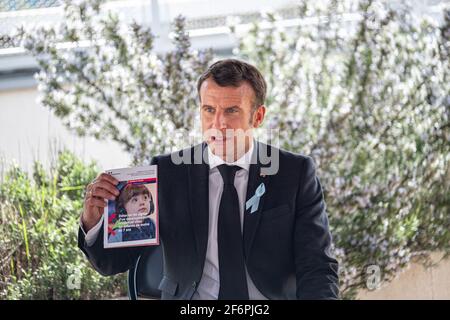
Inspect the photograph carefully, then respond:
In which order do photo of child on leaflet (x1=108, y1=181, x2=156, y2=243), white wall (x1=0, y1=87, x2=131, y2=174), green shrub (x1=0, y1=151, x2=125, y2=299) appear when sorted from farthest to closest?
white wall (x1=0, y1=87, x2=131, y2=174)
green shrub (x1=0, y1=151, x2=125, y2=299)
photo of child on leaflet (x1=108, y1=181, x2=156, y2=243)

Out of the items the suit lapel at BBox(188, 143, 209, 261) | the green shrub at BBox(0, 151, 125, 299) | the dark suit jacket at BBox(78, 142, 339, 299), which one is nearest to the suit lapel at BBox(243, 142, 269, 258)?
the dark suit jacket at BBox(78, 142, 339, 299)

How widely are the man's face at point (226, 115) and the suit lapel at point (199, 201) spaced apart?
0.08 m

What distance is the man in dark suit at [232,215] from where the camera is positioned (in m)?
2.50

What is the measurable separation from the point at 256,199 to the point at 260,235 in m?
0.11

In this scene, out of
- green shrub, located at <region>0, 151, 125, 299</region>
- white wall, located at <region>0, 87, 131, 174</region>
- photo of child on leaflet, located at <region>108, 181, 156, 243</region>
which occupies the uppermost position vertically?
white wall, located at <region>0, 87, 131, 174</region>

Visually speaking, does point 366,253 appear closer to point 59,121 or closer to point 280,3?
point 280,3

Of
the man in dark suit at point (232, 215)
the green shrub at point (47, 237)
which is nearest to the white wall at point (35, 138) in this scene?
the green shrub at point (47, 237)

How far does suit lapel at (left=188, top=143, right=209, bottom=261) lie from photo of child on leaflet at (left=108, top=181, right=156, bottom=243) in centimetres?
15

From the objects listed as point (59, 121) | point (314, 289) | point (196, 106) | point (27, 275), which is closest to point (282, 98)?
point (196, 106)

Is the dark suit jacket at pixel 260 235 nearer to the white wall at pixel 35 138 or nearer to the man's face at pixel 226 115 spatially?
the man's face at pixel 226 115

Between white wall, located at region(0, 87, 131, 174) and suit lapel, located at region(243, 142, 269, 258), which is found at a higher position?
white wall, located at region(0, 87, 131, 174)

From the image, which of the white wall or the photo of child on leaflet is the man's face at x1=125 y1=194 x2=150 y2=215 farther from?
the white wall

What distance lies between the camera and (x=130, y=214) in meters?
2.46

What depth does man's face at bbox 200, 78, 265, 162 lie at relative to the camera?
8.30 feet
